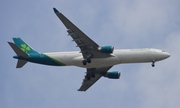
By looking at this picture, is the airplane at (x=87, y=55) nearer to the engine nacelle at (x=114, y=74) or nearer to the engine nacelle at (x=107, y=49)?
the engine nacelle at (x=107, y=49)

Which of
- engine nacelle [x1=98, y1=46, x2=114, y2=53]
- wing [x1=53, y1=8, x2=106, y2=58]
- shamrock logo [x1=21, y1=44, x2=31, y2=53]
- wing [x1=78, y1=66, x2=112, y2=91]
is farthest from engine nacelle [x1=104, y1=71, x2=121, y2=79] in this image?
shamrock logo [x1=21, y1=44, x2=31, y2=53]

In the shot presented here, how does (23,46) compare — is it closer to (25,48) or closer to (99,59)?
(25,48)

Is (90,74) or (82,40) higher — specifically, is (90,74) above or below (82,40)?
below

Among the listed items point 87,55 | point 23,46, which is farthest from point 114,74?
point 23,46

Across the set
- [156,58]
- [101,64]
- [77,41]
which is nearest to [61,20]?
[77,41]

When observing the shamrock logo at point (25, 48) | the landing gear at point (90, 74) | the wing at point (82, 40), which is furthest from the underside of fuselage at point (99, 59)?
the landing gear at point (90, 74)

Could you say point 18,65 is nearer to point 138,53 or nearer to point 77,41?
point 77,41
